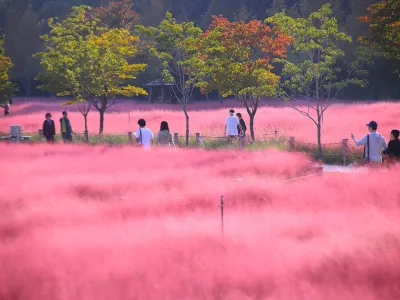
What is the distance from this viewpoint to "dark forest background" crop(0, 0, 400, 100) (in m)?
60.7

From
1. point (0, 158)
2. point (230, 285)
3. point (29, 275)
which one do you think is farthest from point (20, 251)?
point (0, 158)

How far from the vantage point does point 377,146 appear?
1319 centimetres

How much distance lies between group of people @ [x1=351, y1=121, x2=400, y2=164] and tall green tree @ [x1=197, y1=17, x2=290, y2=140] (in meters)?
12.0

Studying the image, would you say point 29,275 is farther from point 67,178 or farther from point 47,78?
point 47,78

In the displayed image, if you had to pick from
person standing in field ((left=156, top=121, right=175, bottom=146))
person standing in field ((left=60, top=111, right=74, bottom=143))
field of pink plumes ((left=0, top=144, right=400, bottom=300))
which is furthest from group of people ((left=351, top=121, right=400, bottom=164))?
person standing in field ((left=60, top=111, right=74, bottom=143))

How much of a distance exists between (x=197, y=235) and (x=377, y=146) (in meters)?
6.28

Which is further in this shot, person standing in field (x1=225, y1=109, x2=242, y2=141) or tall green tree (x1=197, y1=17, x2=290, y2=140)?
tall green tree (x1=197, y1=17, x2=290, y2=140)

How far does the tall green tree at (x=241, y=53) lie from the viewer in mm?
25500

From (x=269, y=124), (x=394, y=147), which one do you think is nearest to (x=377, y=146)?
(x=394, y=147)

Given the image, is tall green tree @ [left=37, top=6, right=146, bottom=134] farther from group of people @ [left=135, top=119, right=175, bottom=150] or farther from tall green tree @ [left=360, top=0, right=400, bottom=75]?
group of people @ [left=135, top=119, right=175, bottom=150]

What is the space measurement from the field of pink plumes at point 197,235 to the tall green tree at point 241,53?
1079 cm

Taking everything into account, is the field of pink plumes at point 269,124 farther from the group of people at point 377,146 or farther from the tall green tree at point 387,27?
the group of people at point 377,146

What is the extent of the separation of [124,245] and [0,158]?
12031mm

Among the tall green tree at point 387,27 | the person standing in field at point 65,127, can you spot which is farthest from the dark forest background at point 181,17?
the person standing in field at point 65,127
